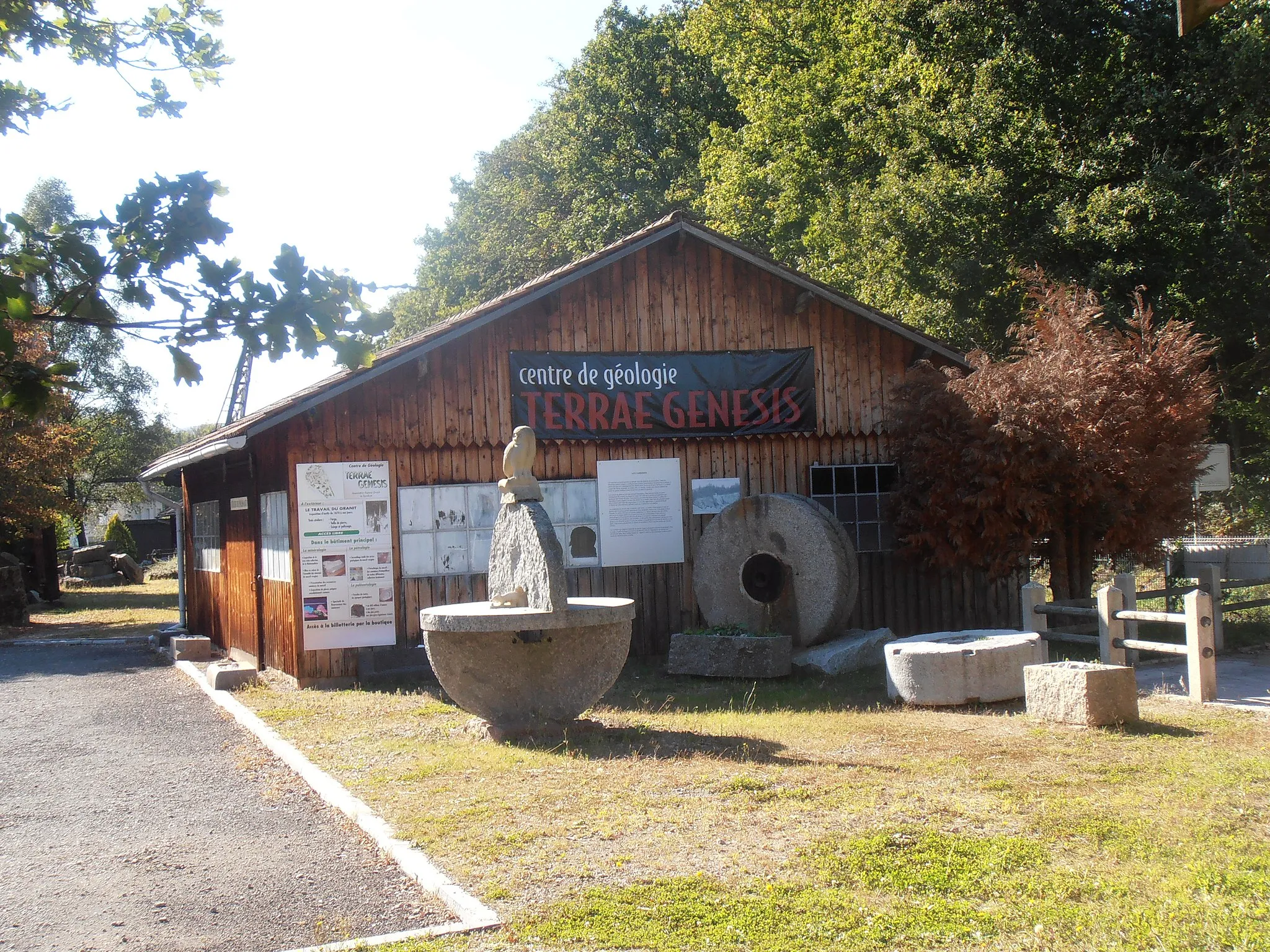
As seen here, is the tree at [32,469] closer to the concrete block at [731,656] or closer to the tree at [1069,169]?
the concrete block at [731,656]

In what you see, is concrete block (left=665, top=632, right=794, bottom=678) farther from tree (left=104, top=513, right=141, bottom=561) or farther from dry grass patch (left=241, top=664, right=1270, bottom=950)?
tree (left=104, top=513, right=141, bottom=561)

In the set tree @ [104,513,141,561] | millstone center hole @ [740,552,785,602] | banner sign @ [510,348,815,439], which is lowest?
millstone center hole @ [740,552,785,602]

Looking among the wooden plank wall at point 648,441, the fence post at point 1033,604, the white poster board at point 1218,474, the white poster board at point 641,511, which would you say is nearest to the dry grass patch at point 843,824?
the fence post at point 1033,604

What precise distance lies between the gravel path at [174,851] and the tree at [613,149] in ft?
71.1

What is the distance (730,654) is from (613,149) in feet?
77.2

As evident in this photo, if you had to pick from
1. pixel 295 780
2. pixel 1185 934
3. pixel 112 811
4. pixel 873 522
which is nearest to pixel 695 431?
pixel 873 522

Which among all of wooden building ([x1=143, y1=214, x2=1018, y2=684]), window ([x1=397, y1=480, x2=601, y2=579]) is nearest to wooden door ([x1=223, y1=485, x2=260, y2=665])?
wooden building ([x1=143, y1=214, x2=1018, y2=684])

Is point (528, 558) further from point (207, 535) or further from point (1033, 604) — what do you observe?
point (207, 535)

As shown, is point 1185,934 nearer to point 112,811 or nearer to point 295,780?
point 295,780

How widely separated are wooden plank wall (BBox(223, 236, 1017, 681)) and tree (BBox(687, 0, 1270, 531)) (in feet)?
17.0

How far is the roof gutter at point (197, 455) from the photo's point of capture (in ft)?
36.4

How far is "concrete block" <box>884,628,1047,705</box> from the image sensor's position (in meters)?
9.34

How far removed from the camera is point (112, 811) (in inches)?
277

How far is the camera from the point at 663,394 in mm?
13375
